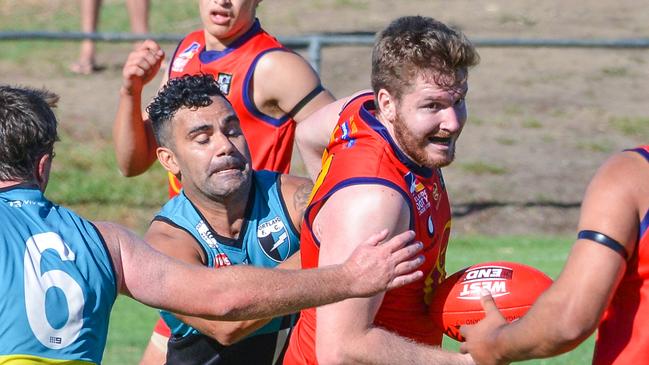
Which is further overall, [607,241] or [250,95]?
[250,95]

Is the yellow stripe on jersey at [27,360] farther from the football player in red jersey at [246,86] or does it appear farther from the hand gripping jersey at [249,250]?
the football player in red jersey at [246,86]

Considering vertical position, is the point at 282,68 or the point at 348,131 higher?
the point at 348,131

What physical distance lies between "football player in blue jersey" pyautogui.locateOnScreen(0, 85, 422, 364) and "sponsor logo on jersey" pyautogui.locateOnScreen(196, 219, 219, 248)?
115 centimetres

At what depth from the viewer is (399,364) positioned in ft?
14.2

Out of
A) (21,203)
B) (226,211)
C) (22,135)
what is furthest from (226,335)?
(22,135)

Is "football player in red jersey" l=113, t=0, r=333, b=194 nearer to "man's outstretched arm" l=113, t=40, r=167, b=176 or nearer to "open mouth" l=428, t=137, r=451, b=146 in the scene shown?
"man's outstretched arm" l=113, t=40, r=167, b=176

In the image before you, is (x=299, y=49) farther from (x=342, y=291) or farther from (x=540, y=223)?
(x=342, y=291)

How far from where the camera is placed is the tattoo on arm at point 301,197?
539 centimetres

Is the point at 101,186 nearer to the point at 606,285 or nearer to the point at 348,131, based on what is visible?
the point at 348,131

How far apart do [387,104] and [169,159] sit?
1.36 meters

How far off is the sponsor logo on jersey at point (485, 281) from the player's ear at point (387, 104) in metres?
0.65

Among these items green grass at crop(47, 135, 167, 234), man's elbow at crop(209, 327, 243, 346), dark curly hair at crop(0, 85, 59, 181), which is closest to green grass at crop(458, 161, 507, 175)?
green grass at crop(47, 135, 167, 234)

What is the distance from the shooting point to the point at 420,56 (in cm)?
452

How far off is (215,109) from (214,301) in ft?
5.27
